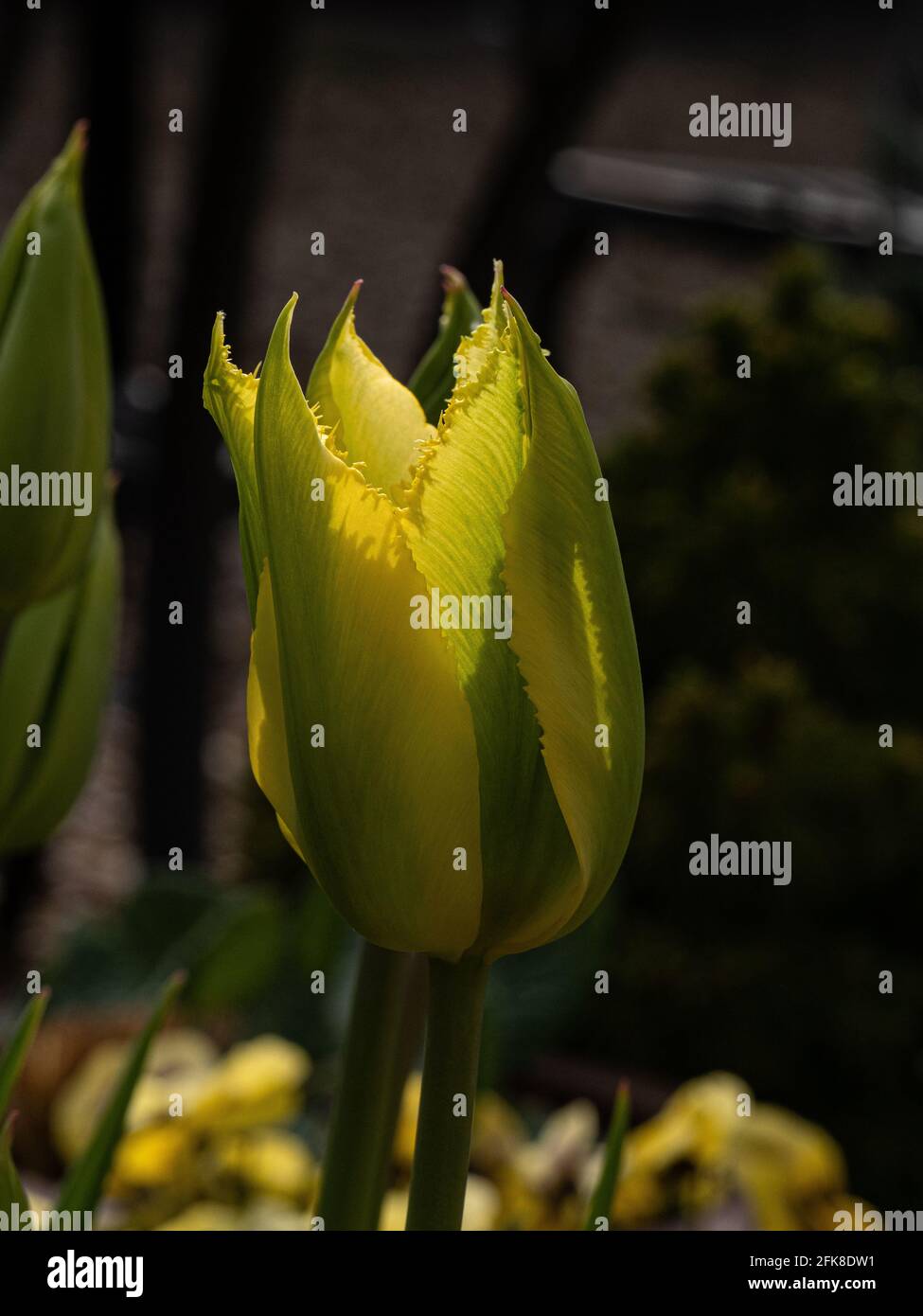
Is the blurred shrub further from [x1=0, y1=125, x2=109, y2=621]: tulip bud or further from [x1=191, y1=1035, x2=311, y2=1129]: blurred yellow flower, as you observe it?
[x1=0, y1=125, x2=109, y2=621]: tulip bud

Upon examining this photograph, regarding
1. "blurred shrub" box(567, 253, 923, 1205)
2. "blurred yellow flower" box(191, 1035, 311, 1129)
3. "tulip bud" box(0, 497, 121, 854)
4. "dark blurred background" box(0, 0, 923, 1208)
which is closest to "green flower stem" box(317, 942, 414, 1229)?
"tulip bud" box(0, 497, 121, 854)

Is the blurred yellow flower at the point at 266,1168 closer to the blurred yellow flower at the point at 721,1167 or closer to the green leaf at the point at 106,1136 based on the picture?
the blurred yellow flower at the point at 721,1167

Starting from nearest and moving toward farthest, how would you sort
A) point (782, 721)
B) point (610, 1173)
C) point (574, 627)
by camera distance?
point (574, 627), point (610, 1173), point (782, 721)

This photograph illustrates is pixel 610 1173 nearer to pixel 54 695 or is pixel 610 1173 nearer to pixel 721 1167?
pixel 54 695

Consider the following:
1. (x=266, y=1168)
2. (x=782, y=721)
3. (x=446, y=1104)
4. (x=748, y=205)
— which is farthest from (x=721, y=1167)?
(x=748, y=205)
